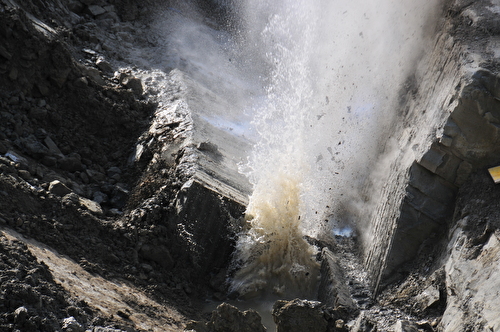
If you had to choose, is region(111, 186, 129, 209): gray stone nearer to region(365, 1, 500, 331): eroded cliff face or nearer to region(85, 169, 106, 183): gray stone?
region(85, 169, 106, 183): gray stone

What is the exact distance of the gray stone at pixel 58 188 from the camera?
6.20 m

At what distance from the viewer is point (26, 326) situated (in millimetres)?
3654

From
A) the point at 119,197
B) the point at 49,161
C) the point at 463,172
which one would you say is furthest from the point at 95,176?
the point at 463,172

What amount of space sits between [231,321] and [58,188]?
280 cm

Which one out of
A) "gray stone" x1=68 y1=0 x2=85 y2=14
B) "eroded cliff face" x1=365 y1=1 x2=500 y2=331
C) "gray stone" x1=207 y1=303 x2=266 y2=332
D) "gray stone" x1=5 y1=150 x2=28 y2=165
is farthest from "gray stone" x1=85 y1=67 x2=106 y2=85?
"gray stone" x1=207 y1=303 x2=266 y2=332

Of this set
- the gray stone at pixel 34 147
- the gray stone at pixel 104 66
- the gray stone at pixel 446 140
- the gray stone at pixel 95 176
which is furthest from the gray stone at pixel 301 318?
the gray stone at pixel 104 66

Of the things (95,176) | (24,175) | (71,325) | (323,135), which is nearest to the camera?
(71,325)

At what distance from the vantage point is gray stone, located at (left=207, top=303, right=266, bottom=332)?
15.1ft

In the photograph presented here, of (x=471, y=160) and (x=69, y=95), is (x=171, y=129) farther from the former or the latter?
(x=471, y=160)

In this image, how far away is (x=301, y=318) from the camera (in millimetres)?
4848

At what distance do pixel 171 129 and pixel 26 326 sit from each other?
473 cm

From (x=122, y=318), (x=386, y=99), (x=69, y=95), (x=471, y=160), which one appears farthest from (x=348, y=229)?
(x=69, y=95)

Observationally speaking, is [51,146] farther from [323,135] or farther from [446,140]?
[446,140]

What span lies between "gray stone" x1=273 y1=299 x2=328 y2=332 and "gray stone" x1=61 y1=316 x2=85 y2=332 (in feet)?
5.84
